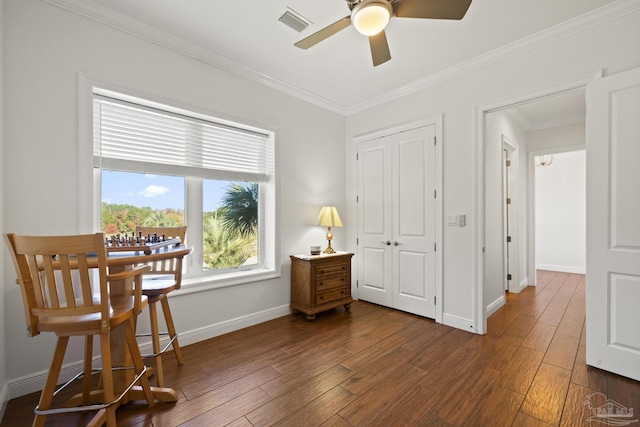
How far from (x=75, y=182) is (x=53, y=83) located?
71cm

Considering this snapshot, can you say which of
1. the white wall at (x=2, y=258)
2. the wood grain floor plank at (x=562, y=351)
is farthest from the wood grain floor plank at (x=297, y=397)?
the wood grain floor plank at (x=562, y=351)

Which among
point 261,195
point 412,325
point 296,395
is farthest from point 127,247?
point 412,325

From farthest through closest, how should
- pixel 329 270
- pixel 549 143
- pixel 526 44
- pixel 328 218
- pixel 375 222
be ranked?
pixel 549 143 → pixel 375 222 → pixel 328 218 → pixel 329 270 → pixel 526 44

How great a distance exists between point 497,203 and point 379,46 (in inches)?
109

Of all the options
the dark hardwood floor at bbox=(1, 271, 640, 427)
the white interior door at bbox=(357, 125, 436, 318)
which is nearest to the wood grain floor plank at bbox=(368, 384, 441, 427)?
the dark hardwood floor at bbox=(1, 271, 640, 427)

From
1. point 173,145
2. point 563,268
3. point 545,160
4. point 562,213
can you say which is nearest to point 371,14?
point 173,145

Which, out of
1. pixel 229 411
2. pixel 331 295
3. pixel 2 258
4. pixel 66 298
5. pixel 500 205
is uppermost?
pixel 500 205

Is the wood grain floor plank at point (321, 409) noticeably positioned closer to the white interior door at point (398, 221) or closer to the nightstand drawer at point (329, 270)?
the nightstand drawer at point (329, 270)

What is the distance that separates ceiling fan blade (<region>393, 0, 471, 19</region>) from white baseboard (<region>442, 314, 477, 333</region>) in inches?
106

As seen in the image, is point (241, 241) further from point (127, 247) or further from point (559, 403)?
point (559, 403)

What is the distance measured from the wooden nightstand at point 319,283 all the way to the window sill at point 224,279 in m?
0.29

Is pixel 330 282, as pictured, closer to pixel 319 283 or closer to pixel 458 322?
pixel 319 283

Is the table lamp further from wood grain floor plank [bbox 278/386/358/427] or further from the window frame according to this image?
wood grain floor plank [bbox 278/386/358/427]

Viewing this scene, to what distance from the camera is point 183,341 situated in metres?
2.56
